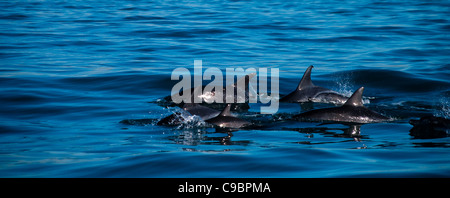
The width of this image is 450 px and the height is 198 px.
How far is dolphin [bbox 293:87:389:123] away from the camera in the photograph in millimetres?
10094

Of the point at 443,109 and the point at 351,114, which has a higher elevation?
the point at 443,109

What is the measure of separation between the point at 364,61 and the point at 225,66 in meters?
4.25

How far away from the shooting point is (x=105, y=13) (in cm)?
2998

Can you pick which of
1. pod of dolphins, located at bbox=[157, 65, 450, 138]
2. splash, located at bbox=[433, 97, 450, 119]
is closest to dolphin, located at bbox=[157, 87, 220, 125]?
pod of dolphins, located at bbox=[157, 65, 450, 138]

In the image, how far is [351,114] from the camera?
10.1 metres

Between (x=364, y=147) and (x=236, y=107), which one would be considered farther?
(x=236, y=107)

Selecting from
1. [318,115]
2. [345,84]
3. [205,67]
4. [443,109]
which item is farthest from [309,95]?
[205,67]

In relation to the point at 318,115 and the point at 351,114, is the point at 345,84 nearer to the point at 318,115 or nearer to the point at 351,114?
the point at 318,115

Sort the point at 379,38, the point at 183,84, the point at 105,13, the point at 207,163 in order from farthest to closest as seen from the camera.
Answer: the point at 105,13 < the point at 379,38 < the point at 183,84 < the point at 207,163

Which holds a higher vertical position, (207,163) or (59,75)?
(59,75)

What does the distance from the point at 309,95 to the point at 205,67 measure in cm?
500

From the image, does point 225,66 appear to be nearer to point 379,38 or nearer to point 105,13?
point 379,38

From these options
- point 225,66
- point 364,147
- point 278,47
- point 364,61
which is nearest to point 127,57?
point 225,66

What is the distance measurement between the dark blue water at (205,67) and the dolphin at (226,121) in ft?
0.99
